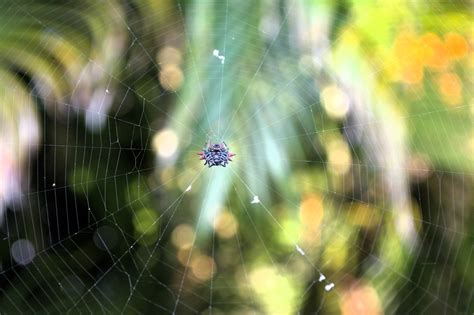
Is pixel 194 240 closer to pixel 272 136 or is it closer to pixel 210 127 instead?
pixel 210 127

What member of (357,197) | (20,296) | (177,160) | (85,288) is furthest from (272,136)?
(20,296)

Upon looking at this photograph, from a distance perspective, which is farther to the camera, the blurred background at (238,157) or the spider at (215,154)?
the spider at (215,154)

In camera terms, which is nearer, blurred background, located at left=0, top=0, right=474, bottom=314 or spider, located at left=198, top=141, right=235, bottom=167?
blurred background, located at left=0, top=0, right=474, bottom=314

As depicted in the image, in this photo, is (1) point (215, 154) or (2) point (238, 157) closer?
(2) point (238, 157)
